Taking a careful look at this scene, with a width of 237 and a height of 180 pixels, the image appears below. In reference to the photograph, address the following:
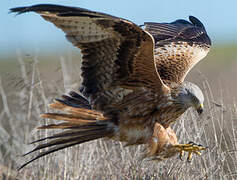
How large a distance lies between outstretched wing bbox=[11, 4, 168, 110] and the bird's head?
0.56ft

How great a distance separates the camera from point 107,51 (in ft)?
20.5

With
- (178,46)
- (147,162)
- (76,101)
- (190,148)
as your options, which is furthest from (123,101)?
(178,46)

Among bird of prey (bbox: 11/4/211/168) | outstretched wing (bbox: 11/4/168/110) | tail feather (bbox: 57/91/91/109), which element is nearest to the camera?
outstretched wing (bbox: 11/4/168/110)

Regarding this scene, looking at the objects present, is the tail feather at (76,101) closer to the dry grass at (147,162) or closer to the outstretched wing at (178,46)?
the dry grass at (147,162)

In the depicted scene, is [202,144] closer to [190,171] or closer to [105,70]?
[190,171]

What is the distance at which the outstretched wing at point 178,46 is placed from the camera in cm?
714

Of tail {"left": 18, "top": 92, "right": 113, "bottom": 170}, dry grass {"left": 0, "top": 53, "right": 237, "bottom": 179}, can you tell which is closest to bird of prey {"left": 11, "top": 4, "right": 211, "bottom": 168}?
tail {"left": 18, "top": 92, "right": 113, "bottom": 170}

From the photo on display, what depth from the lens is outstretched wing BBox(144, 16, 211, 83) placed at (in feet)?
23.4

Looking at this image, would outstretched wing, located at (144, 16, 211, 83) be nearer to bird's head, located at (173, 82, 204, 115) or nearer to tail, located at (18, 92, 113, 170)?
bird's head, located at (173, 82, 204, 115)

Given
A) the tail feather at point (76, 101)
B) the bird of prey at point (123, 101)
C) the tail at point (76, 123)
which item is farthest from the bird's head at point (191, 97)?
the tail feather at point (76, 101)

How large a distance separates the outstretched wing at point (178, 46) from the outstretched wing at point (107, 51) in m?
0.53

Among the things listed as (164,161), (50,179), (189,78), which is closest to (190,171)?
(164,161)

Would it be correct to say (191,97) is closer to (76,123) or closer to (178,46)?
(76,123)

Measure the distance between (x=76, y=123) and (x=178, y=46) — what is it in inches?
68.0
